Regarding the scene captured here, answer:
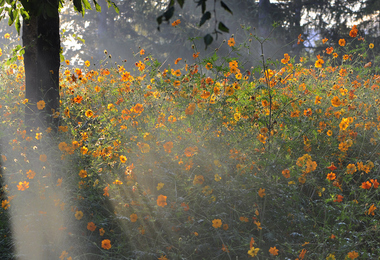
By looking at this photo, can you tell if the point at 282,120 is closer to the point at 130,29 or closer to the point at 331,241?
the point at 331,241

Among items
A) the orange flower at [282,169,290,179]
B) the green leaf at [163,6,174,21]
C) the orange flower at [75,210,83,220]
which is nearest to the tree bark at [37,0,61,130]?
the orange flower at [75,210,83,220]

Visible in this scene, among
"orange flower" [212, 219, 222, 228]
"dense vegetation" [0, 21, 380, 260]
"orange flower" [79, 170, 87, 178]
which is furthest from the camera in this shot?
"orange flower" [79, 170, 87, 178]

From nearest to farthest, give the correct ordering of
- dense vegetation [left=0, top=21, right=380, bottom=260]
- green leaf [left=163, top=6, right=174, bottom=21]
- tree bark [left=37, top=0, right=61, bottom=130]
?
green leaf [left=163, top=6, right=174, bottom=21]
dense vegetation [left=0, top=21, right=380, bottom=260]
tree bark [left=37, top=0, right=61, bottom=130]

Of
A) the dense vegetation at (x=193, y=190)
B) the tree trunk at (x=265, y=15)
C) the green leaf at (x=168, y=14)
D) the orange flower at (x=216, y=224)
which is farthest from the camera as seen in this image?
the tree trunk at (x=265, y=15)

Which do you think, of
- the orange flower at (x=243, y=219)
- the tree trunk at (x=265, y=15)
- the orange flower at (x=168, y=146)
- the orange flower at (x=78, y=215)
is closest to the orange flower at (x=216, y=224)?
the orange flower at (x=243, y=219)

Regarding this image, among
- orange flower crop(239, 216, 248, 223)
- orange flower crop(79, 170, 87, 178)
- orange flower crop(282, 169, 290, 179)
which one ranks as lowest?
orange flower crop(239, 216, 248, 223)

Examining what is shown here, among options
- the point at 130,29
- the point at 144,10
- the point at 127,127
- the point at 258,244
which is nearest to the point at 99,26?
the point at 130,29

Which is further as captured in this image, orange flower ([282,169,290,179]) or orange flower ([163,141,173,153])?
orange flower ([163,141,173,153])

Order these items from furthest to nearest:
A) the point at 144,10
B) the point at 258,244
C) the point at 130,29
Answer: the point at 130,29 < the point at 144,10 < the point at 258,244

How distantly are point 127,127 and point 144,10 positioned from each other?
656 inches

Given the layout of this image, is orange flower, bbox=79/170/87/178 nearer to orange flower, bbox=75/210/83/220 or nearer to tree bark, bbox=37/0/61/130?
orange flower, bbox=75/210/83/220

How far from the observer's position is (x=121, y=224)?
2.30 m

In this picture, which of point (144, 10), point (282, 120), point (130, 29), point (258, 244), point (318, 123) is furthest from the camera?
point (130, 29)

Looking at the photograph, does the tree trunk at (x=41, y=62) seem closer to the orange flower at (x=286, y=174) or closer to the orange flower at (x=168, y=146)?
the orange flower at (x=168, y=146)
